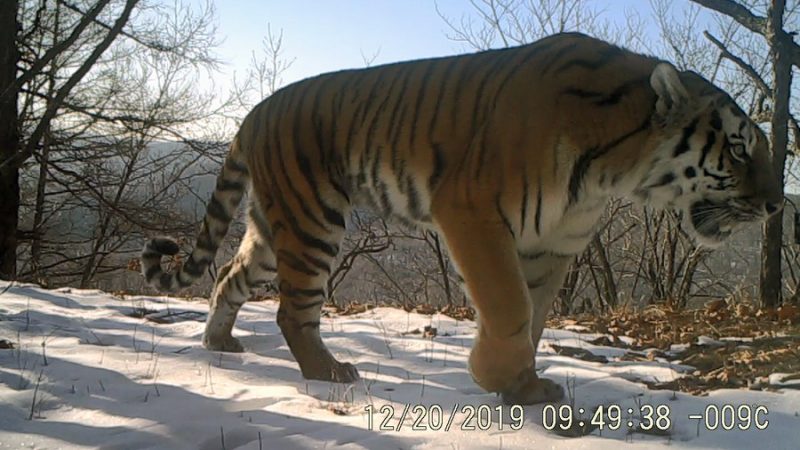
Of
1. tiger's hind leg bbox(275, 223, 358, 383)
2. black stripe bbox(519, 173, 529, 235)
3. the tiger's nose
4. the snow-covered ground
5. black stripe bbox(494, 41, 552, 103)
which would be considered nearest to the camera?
the snow-covered ground

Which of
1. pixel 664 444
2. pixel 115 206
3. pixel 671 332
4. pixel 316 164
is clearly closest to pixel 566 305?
pixel 671 332

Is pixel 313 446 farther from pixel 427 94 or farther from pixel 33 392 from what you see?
pixel 427 94

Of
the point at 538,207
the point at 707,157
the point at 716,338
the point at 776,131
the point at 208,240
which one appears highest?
the point at 776,131

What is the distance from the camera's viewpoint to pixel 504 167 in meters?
2.72

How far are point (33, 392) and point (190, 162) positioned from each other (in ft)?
35.3

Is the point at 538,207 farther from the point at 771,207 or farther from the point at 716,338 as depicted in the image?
the point at 716,338

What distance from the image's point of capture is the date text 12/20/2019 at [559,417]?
228 centimetres

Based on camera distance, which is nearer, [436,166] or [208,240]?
[436,166]

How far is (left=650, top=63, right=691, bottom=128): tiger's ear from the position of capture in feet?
8.94

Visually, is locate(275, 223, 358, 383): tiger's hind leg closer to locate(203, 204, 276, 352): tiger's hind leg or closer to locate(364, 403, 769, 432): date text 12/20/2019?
locate(203, 204, 276, 352): tiger's hind leg

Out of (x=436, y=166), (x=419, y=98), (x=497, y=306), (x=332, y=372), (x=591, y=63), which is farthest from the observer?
(x=419, y=98)

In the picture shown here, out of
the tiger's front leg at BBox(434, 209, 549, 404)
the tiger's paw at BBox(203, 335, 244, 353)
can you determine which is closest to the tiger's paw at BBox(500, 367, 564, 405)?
the tiger's front leg at BBox(434, 209, 549, 404)

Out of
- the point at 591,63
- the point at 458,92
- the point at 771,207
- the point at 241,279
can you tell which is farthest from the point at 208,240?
the point at 771,207

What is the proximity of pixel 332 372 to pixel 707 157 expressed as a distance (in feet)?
6.68
